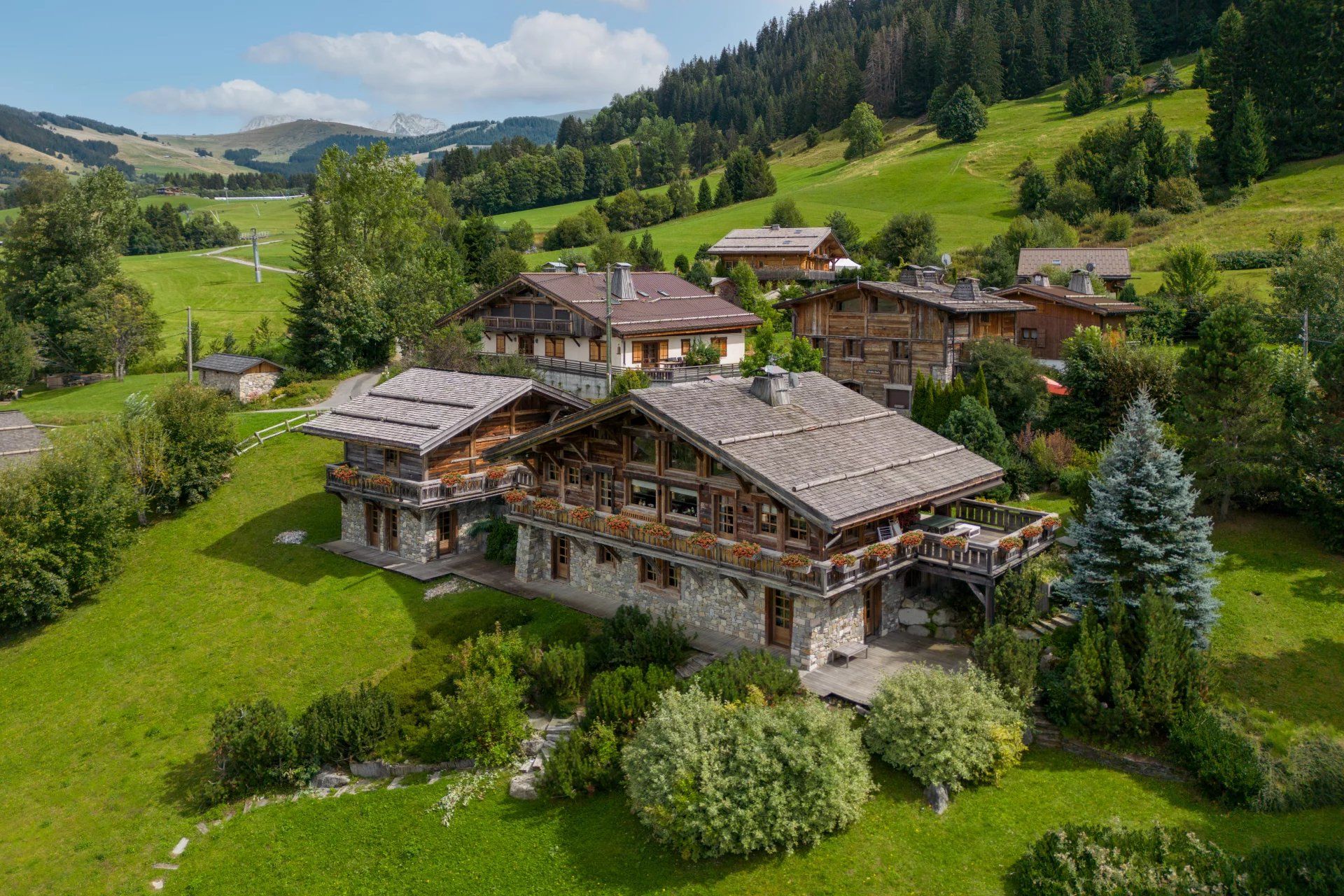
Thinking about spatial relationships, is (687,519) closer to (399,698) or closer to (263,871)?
(399,698)

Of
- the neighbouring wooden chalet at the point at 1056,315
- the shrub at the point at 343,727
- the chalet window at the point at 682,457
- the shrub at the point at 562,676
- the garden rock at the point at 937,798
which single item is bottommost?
the shrub at the point at 343,727

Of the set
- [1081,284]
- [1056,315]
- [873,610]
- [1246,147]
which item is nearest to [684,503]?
[873,610]

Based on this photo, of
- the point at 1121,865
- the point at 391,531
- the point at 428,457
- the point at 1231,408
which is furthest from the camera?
the point at 391,531

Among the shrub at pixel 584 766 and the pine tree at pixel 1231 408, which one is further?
the pine tree at pixel 1231 408

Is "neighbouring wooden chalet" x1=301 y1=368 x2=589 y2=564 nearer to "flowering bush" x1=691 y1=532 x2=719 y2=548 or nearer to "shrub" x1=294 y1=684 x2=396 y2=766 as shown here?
→ "flowering bush" x1=691 y1=532 x2=719 y2=548

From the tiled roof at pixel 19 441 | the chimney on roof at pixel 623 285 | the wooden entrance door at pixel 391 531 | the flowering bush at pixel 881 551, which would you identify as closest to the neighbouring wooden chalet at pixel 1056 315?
the chimney on roof at pixel 623 285

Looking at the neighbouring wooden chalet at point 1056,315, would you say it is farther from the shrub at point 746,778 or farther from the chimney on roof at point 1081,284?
the shrub at point 746,778

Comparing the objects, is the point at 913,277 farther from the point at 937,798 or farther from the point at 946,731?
the point at 937,798
